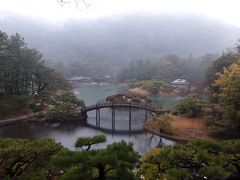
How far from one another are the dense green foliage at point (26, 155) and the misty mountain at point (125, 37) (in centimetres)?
6878

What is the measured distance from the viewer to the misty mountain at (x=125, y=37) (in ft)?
318

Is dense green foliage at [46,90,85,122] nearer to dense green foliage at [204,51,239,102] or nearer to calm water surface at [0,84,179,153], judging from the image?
calm water surface at [0,84,179,153]

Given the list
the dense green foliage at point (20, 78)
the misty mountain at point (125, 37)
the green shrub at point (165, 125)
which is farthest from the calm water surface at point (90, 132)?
the misty mountain at point (125, 37)

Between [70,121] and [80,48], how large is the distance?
81788mm

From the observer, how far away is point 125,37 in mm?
123250

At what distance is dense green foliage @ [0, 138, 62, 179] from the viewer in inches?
233

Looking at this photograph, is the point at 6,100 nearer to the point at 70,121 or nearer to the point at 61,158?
the point at 70,121

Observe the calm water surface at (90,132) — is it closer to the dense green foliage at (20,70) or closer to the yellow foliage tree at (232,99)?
the yellow foliage tree at (232,99)

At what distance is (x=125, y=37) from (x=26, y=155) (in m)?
119

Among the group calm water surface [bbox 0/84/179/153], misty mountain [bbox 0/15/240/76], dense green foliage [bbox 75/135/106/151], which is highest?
misty mountain [bbox 0/15/240/76]

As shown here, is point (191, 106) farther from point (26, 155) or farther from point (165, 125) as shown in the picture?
point (26, 155)

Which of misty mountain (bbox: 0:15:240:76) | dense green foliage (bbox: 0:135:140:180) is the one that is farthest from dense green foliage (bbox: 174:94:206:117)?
misty mountain (bbox: 0:15:240:76)

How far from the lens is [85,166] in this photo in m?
4.66

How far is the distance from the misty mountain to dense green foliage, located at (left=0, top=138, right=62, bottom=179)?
6878 cm
